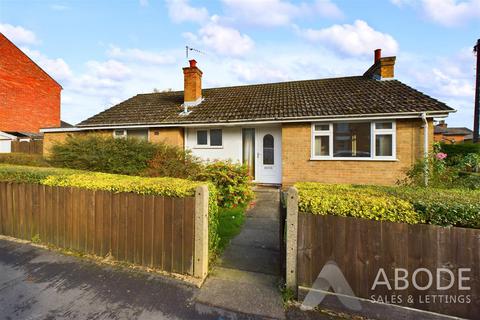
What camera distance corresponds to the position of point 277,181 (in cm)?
1022

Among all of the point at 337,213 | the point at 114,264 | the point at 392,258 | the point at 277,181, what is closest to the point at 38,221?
the point at 114,264

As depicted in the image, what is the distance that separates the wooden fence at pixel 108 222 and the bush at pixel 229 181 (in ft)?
11.6

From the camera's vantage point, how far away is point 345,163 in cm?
911

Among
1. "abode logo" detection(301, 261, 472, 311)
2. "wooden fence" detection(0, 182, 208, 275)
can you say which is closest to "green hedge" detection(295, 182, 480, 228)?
"abode logo" detection(301, 261, 472, 311)

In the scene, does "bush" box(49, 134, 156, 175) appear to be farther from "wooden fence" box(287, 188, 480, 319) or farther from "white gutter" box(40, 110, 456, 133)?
"wooden fence" box(287, 188, 480, 319)

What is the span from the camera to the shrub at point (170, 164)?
7.61 m

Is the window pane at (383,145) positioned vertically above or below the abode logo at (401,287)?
above

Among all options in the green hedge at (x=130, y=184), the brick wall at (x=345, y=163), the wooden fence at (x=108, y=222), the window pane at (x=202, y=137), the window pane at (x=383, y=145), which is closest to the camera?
the wooden fence at (x=108, y=222)

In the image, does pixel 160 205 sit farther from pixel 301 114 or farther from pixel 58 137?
pixel 58 137

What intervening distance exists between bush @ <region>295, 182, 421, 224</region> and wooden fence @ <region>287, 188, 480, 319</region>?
0.23ft

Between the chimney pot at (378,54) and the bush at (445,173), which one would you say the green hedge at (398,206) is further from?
the chimney pot at (378,54)

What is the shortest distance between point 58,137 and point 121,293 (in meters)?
13.8

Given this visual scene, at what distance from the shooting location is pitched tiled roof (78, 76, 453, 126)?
29.6ft

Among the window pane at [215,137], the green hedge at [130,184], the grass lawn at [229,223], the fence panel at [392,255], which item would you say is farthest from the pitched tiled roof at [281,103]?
the fence panel at [392,255]
